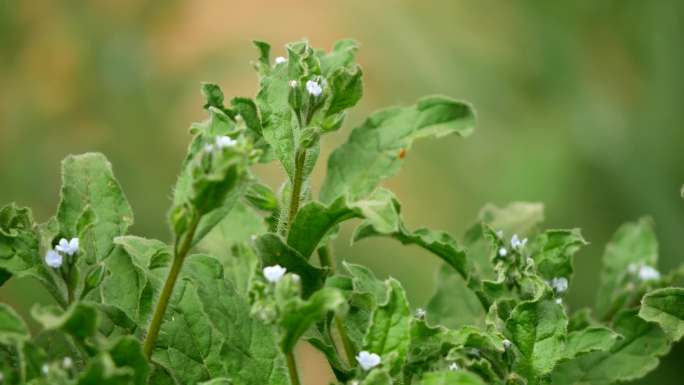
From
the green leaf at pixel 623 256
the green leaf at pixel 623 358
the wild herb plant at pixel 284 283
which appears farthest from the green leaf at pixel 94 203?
the green leaf at pixel 623 256

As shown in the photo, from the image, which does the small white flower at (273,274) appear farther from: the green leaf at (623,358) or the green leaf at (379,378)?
the green leaf at (623,358)

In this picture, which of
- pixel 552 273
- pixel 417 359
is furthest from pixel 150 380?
pixel 552 273

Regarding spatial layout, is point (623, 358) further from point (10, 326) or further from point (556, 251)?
point (10, 326)

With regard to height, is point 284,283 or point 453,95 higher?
point 453,95

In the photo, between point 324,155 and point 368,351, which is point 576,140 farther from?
point 368,351

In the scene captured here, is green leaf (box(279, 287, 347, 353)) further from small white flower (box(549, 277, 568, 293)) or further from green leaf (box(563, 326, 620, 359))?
small white flower (box(549, 277, 568, 293))

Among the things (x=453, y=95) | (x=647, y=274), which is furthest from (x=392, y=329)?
(x=453, y=95)

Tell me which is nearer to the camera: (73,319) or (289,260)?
(73,319)
